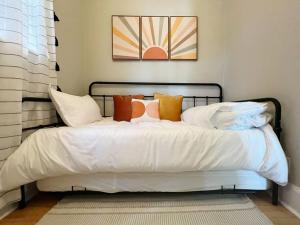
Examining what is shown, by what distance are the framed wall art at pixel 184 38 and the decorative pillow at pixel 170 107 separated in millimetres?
516

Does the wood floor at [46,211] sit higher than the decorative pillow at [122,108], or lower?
lower

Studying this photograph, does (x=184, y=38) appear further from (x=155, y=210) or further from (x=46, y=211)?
(x=46, y=211)

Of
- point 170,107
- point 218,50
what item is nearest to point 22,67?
point 170,107

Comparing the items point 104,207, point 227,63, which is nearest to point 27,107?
point 104,207

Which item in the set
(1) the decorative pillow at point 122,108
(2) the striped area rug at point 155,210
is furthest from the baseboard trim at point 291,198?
(1) the decorative pillow at point 122,108

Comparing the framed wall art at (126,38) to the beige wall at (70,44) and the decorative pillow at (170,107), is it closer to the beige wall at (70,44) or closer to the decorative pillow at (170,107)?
the beige wall at (70,44)

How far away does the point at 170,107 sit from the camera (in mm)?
2332

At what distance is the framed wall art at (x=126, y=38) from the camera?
2.55 metres

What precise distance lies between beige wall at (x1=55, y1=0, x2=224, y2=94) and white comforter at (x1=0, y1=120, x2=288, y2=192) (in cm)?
130

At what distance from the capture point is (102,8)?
257 cm

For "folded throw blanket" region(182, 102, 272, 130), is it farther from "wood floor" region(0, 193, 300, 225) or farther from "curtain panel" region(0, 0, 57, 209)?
→ "curtain panel" region(0, 0, 57, 209)

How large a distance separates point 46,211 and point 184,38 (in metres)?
2.10

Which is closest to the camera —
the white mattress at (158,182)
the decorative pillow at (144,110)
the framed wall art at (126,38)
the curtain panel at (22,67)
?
the curtain panel at (22,67)

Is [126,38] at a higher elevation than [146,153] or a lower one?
higher
